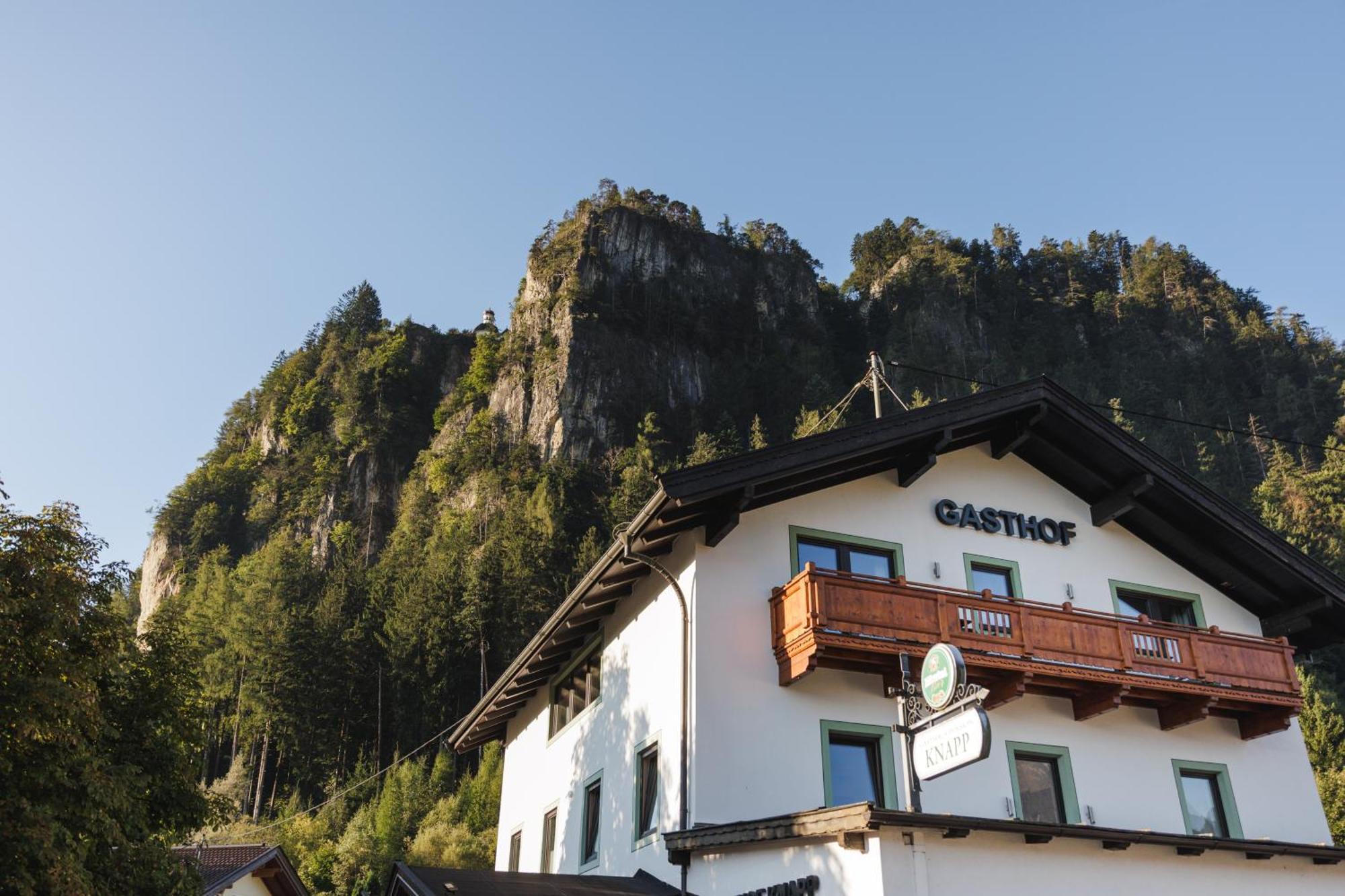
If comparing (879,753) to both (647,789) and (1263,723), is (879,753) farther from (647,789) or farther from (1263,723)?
(1263,723)

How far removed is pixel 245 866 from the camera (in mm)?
22172

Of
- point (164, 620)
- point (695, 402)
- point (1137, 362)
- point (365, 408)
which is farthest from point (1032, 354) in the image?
point (164, 620)

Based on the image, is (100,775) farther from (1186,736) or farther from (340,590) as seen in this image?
(340,590)

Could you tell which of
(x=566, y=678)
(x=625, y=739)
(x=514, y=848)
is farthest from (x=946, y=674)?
(x=514, y=848)

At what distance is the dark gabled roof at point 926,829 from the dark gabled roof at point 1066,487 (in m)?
4.22

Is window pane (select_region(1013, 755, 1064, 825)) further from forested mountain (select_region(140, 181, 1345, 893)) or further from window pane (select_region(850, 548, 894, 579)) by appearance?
forested mountain (select_region(140, 181, 1345, 893))

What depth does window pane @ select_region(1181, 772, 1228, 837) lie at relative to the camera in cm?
1695

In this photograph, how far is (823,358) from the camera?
339 ft

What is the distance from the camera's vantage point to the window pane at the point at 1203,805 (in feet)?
55.6

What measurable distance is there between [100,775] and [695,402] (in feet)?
276

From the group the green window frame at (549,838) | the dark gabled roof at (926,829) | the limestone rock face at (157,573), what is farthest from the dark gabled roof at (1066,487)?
the limestone rock face at (157,573)

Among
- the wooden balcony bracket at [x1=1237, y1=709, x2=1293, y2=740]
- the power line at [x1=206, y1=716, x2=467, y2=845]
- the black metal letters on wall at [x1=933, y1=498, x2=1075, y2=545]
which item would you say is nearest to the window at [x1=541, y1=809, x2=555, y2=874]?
the black metal letters on wall at [x1=933, y1=498, x2=1075, y2=545]

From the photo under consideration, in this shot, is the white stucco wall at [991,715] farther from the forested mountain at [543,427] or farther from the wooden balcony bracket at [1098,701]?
the forested mountain at [543,427]

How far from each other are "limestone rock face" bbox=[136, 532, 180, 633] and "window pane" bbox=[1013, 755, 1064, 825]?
9436cm
